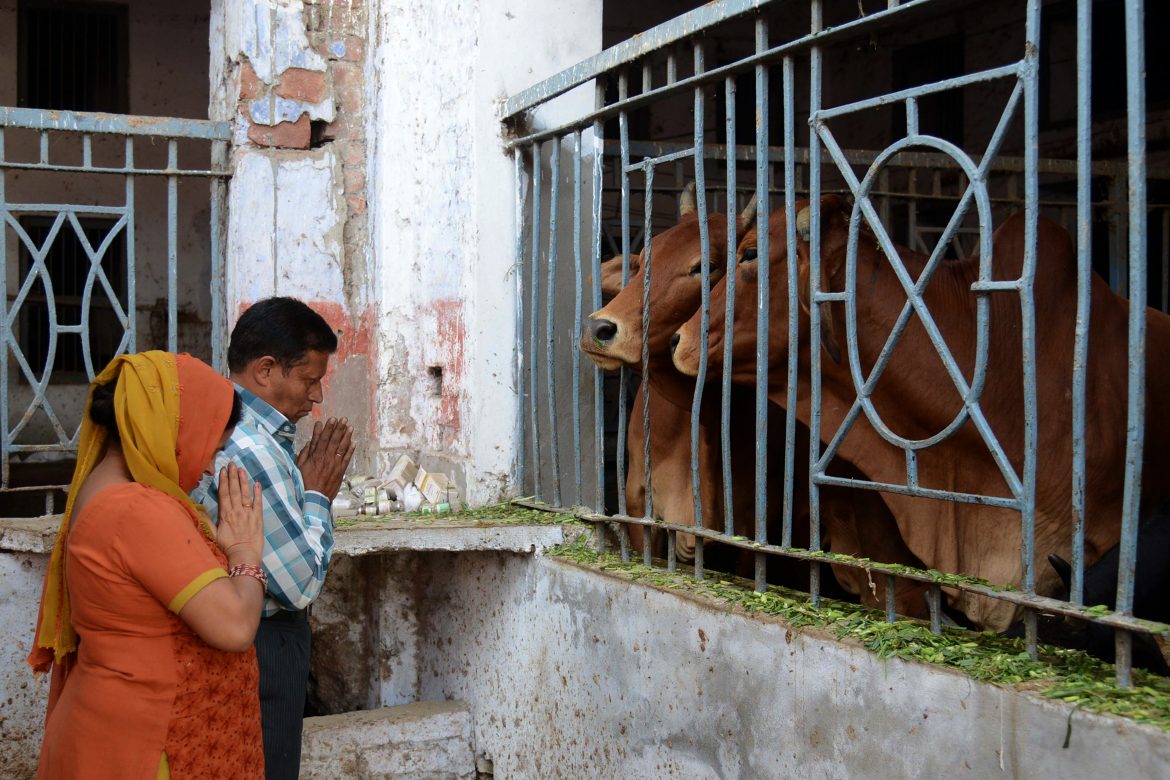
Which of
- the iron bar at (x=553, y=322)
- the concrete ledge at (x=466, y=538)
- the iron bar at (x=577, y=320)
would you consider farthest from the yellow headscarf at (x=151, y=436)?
the iron bar at (x=553, y=322)

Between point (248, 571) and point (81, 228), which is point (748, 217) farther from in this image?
point (81, 228)

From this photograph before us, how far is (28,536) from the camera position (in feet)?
14.5

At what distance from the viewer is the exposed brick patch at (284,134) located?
544cm

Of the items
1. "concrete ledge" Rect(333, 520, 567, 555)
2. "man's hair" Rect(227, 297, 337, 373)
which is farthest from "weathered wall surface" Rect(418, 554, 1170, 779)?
"man's hair" Rect(227, 297, 337, 373)

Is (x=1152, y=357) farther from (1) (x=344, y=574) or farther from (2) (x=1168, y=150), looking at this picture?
(2) (x=1168, y=150)

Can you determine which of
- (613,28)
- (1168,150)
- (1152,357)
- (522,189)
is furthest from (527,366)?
(613,28)

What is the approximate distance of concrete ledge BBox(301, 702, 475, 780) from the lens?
15.5 feet

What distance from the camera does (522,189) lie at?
489cm

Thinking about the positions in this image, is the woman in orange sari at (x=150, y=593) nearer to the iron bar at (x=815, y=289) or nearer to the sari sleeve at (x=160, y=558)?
the sari sleeve at (x=160, y=558)

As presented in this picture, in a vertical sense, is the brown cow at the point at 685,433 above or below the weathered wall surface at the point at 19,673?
above

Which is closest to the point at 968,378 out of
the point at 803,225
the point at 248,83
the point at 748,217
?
the point at 803,225

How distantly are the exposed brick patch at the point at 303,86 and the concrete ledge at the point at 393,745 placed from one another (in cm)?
278

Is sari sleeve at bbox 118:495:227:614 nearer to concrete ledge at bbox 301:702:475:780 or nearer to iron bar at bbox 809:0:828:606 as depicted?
iron bar at bbox 809:0:828:606

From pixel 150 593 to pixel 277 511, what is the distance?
1.37ft
